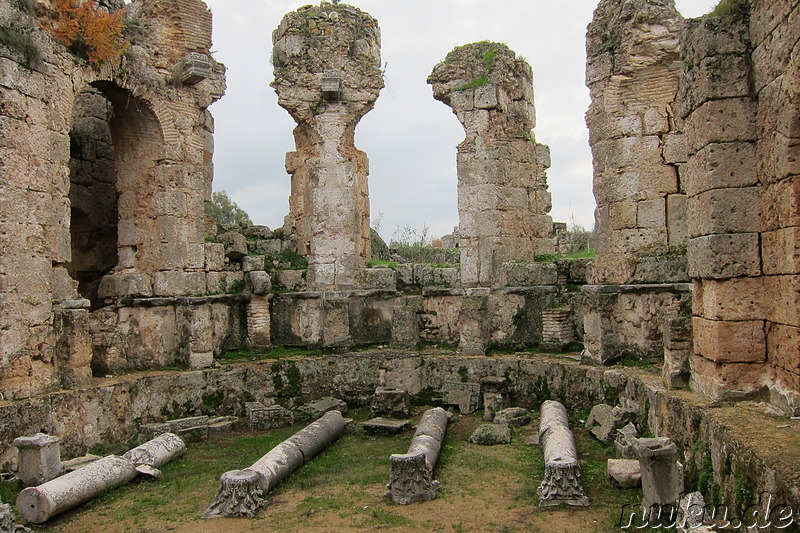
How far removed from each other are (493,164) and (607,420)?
541 centimetres

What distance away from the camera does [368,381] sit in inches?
477

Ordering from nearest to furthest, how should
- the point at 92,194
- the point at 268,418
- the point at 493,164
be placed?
the point at 268,418
the point at 493,164
the point at 92,194

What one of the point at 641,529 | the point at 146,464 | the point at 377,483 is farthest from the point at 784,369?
the point at 146,464

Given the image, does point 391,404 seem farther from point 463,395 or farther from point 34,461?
point 34,461

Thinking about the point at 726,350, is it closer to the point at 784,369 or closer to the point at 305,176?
the point at 784,369

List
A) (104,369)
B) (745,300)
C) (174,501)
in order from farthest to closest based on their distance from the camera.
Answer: (104,369) → (174,501) → (745,300)

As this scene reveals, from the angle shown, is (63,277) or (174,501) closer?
(174,501)

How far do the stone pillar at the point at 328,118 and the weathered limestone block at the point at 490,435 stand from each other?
14.2 feet

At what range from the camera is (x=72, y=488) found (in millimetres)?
7293

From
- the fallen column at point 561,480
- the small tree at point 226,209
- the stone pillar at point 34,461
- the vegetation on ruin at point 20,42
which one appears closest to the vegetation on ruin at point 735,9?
the fallen column at point 561,480

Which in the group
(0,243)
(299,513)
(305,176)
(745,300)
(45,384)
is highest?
(305,176)

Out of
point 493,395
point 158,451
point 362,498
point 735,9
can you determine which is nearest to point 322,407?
point 493,395

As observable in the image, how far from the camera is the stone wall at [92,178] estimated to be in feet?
28.8

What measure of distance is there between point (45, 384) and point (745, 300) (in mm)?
8349
